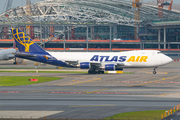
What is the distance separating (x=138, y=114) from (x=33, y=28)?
166077mm

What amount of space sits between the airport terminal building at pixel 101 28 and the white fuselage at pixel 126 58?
3322 inches

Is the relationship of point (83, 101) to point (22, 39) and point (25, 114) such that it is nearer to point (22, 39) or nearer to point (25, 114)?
point (25, 114)

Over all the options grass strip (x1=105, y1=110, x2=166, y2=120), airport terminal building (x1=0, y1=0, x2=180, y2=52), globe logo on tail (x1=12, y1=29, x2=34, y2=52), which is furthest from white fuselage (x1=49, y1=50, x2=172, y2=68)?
airport terminal building (x1=0, y1=0, x2=180, y2=52)

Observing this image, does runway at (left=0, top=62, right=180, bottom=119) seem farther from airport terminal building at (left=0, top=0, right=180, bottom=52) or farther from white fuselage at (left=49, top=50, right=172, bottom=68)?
airport terminal building at (left=0, top=0, right=180, bottom=52)

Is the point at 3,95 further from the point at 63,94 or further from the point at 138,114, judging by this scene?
the point at 138,114

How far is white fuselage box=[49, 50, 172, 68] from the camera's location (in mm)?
63500

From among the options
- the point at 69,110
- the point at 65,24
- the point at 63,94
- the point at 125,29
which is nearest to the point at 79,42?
the point at 65,24

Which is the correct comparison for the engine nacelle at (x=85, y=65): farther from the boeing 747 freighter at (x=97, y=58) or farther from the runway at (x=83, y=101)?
→ the runway at (x=83, y=101)

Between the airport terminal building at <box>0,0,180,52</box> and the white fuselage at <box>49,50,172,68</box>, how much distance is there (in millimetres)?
84390

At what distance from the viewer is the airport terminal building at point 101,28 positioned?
15975 centimetres

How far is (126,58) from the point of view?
64.4 metres

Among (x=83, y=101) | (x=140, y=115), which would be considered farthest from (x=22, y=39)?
(x=140, y=115)

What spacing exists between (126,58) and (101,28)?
124 metres

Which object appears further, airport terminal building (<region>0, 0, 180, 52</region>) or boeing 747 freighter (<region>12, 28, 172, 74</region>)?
airport terminal building (<region>0, 0, 180, 52</region>)
